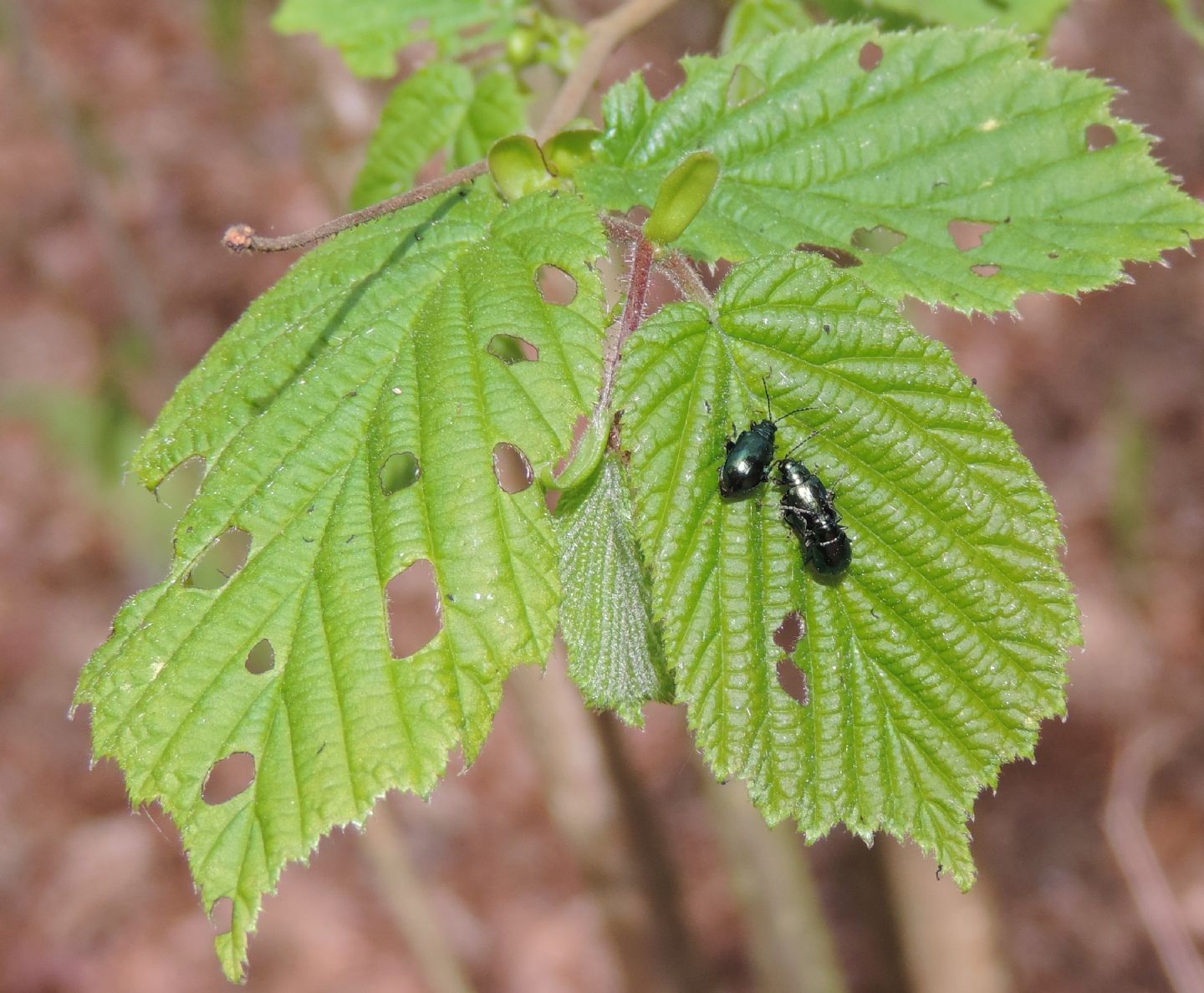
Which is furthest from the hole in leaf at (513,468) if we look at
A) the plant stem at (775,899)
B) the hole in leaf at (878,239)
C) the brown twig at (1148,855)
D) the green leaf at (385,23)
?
the brown twig at (1148,855)

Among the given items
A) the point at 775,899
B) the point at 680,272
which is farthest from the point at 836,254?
the point at 775,899

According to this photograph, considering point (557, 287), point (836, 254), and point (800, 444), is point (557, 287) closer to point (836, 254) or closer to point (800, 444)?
point (836, 254)

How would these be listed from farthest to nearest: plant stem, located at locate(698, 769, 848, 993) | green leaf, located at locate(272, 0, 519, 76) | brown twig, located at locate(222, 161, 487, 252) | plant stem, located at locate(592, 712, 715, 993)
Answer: plant stem, located at locate(698, 769, 848, 993), plant stem, located at locate(592, 712, 715, 993), green leaf, located at locate(272, 0, 519, 76), brown twig, located at locate(222, 161, 487, 252)

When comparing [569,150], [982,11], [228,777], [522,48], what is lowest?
[569,150]

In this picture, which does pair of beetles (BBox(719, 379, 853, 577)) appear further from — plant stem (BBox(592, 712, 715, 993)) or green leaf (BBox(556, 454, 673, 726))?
plant stem (BBox(592, 712, 715, 993))

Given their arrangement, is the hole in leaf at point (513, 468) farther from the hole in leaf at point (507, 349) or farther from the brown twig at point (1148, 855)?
the brown twig at point (1148, 855)

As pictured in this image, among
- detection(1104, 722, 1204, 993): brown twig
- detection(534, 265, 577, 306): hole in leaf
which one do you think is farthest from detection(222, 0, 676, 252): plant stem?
detection(1104, 722, 1204, 993): brown twig

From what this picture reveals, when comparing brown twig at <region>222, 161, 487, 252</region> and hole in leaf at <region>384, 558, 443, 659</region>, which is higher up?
hole in leaf at <region>384, 558, 443, 659</region>
